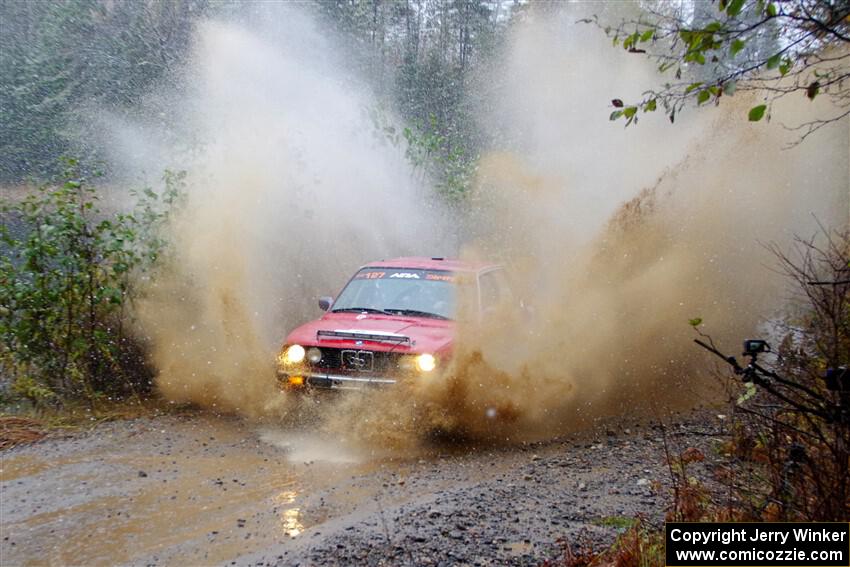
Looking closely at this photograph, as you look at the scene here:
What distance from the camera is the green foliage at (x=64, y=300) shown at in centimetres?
762

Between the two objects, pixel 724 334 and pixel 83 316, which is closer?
pixel 83 316

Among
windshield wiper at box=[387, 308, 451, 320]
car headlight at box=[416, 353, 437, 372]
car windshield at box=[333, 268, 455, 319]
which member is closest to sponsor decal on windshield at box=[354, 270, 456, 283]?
car windshield at box=[333, 268, 455, 319]

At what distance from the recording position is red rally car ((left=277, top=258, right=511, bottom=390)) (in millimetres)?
6715

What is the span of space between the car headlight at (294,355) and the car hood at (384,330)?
74mm

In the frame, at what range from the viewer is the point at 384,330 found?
23.1 feet

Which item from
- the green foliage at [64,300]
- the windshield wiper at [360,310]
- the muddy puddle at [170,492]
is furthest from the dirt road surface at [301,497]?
the windshield wiper at [360,310]

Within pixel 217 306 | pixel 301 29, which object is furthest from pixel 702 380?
pixel 301 29

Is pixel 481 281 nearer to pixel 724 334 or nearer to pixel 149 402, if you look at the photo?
pixel 149 402

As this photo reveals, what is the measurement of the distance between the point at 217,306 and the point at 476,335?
145 inches

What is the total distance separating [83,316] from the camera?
26.0 ft

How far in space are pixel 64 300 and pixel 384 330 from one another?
378 centimetres

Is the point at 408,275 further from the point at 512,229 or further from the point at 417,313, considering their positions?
the point at 512,229

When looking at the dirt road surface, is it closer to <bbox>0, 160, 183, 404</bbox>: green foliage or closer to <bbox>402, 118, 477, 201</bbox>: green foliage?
<bbox>0, 160, 183, 404</bbox>: green foliage

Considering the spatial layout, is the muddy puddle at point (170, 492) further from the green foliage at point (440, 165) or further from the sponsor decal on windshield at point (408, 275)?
the green foliage at point (440, 165)
